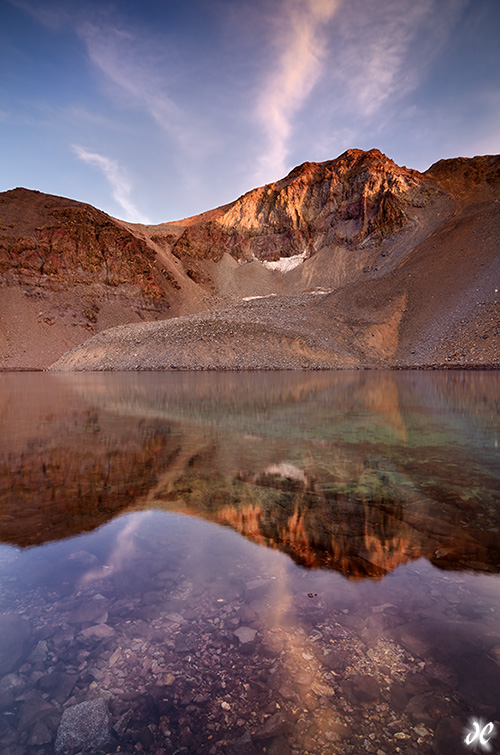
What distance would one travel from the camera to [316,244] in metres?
68.0

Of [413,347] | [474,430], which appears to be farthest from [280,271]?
[474,430]

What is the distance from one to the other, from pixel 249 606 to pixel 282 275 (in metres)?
68.3

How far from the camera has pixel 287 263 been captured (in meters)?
69.6

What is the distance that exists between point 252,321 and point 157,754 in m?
38.0

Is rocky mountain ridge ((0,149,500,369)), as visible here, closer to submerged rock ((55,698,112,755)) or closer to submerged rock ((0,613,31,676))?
→ submerged rock ((0,613,31,676))

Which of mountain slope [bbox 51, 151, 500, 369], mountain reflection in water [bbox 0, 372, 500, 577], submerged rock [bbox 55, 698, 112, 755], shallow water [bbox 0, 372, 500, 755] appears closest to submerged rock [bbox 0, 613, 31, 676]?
shallow water [bbox 0, 372, 500, 755]

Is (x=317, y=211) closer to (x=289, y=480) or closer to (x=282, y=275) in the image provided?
(x=282, y=275)

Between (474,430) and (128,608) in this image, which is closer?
(128,608)

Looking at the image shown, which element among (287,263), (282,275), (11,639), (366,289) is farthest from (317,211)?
(11,639)

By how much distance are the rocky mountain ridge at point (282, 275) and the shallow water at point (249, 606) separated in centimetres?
2876

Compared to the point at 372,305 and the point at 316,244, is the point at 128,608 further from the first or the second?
the point at 316,244

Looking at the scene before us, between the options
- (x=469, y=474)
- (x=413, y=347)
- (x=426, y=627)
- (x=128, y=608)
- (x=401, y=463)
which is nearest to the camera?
(x=426, y=627)

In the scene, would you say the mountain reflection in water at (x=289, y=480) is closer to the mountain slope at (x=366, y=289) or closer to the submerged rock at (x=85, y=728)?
the submerged rock at (x=85, y=728)

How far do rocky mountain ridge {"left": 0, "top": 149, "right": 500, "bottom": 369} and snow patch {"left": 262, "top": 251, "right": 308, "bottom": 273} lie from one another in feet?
0.88
